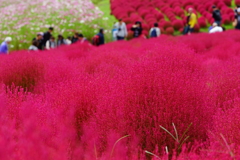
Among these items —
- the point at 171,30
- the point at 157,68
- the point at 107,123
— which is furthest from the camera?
the point at 171,30

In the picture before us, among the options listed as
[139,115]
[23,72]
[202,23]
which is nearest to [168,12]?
[202,23]

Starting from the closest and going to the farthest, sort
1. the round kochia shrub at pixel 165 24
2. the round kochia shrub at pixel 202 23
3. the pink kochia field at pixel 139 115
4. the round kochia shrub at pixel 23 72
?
the pink kochia field at pixel 139 115
the round kochia shrub at pixel 23 72
the round kochia shrub at pixel 202 23
the round kochia shrub at pixel 165 24

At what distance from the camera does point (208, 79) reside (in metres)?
3.35

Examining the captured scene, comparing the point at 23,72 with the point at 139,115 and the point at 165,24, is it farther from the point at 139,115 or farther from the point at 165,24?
the point at 165,24

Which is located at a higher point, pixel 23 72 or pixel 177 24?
pixel 23 72

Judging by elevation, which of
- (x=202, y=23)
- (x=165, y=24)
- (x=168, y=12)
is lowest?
(x=202, y=23)

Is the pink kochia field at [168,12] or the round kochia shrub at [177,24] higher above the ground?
the pink kochia field at [168,12]

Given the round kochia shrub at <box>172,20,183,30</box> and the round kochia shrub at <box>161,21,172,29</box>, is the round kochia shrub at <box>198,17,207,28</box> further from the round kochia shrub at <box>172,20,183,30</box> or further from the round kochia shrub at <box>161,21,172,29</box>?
the round kochia shrub at <box>161,21,172,29</box>

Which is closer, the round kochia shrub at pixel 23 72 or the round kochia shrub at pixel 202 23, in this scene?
the round kochia shrub at pixel 23 72

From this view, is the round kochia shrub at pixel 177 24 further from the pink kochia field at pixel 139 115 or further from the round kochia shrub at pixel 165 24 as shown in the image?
the pink kochia field at pixel 139 115

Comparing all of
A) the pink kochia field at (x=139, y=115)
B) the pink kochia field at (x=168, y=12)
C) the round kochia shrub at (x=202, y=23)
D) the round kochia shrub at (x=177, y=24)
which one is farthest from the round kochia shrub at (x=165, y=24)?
the pink kochia field at (x=139, y=115)

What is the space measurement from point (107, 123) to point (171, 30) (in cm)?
1365

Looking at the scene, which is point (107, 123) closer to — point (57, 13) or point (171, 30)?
point (171, 30)

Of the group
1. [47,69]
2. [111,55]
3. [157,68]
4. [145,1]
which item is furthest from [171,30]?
[157,68]
